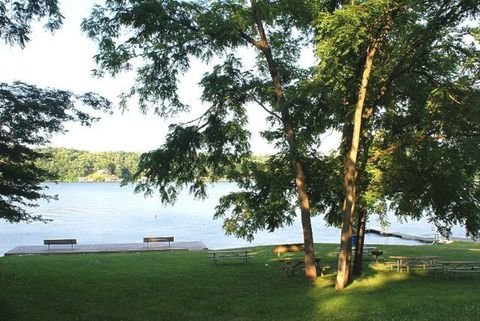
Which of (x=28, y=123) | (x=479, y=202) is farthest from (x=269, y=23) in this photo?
(x=479, y=202)

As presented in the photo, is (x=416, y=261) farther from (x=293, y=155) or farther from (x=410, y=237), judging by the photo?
(x=410, y=237)

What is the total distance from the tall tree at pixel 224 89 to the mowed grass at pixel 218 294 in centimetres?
186

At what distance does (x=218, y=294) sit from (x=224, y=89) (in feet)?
20.5

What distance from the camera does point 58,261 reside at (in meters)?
20.5

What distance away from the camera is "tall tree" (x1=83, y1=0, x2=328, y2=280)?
1455 centimetres

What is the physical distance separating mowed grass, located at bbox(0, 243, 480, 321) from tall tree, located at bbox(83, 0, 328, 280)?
6.09 feet

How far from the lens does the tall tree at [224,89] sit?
14547 mm

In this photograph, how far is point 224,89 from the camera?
1552 centimetres

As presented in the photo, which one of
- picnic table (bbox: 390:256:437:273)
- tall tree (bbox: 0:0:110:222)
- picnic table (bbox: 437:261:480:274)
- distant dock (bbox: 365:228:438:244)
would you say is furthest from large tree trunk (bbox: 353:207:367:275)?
distant dock (bbox: 365:228:438:244)

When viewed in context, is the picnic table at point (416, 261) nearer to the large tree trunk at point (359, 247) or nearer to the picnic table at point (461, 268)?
the picnic table at point (461, 268)

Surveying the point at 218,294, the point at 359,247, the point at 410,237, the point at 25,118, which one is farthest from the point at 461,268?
the point at 410,237

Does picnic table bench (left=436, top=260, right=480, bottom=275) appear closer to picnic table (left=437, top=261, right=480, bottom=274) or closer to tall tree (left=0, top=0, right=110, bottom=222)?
picnic table (left=437, top=261, right=480, bottom=274)

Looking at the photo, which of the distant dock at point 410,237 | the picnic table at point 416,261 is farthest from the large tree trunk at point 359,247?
the distant dock at point 410,237

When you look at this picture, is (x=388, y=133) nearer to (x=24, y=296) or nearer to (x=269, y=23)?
(x=269, y=23)
